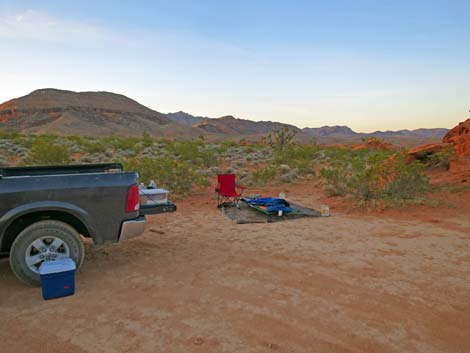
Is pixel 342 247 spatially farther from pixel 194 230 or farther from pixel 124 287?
pixel 124 287

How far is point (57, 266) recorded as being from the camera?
3.89 metres

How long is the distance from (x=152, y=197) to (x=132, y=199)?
71cm

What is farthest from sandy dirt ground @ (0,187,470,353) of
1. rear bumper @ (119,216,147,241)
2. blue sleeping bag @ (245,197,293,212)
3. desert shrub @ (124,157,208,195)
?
desert shrub @ (124,157,208,195)

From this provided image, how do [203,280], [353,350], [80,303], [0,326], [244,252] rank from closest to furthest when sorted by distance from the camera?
1. [353,350]
2. [0,326]
3. [80,303]
4. [203,280]
5. [244,252]

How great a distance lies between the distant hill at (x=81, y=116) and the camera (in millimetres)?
85500

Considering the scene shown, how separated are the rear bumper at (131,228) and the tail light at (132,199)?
16 cm

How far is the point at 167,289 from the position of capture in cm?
414

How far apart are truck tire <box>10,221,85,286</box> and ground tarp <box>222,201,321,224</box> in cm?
414

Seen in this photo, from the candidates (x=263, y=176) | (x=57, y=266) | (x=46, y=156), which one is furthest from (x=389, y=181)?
(x=46, y=156)

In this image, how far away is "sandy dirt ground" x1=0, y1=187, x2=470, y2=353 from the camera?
3.05 m

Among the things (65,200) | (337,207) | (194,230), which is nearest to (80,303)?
(65,200)

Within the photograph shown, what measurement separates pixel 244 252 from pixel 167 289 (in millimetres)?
1812

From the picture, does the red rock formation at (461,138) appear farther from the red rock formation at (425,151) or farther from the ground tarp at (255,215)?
the ground tarp at (255,215)

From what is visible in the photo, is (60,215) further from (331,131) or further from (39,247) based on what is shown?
(331,131)
